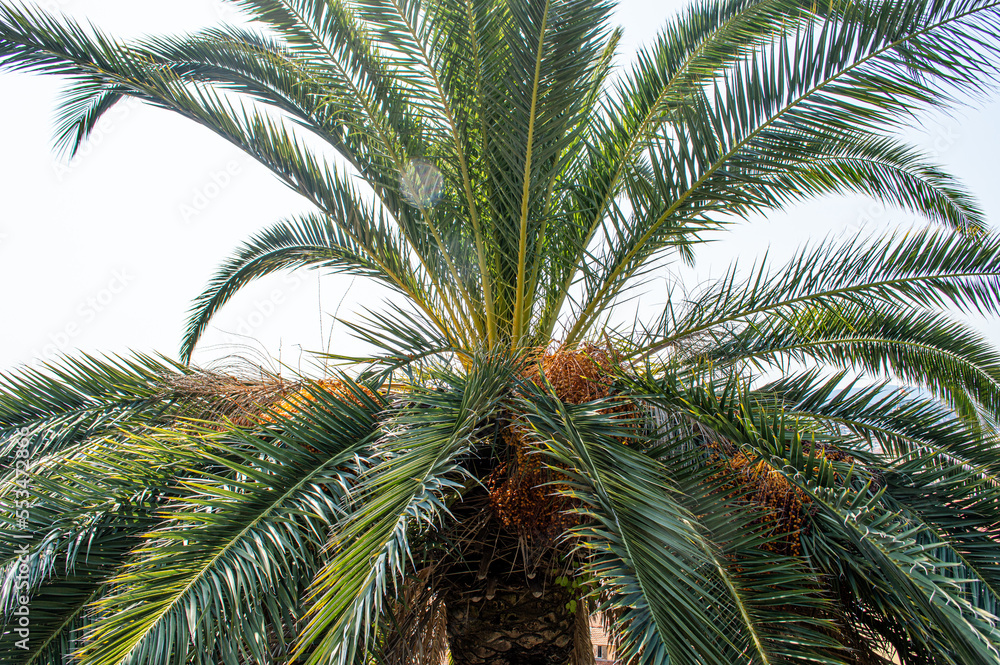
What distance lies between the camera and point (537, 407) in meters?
2.65

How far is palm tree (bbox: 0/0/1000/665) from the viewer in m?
2.21

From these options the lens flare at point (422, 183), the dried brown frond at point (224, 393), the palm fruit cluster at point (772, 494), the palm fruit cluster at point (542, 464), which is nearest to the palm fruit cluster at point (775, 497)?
the palm fruit cluster at point (772, 494)

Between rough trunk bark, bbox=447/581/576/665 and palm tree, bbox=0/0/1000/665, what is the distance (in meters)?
0.02

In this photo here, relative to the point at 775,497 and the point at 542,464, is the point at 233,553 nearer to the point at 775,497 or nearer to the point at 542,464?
the point at 542,464

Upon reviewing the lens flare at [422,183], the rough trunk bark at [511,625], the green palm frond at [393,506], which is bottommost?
the rough trunk bark at [511,625]

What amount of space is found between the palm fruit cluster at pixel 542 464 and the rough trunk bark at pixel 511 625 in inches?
20.7

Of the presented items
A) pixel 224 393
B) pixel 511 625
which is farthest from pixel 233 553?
pixel 511 625

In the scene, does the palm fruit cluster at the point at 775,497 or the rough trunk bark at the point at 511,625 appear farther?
the rough trunk bark at the point at 511,625

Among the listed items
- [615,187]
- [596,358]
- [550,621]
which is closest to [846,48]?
[615,187]

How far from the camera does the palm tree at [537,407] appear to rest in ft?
7.24

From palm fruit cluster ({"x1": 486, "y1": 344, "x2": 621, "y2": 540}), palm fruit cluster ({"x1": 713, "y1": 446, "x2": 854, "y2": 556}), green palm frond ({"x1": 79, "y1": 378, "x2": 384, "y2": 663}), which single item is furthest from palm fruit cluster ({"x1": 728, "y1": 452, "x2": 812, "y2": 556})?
→ green palm frond ({"x1": 79, "y1": 378, "x2": 384, "y2": 663})

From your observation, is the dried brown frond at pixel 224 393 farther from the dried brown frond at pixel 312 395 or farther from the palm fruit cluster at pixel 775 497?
the palm fruit cluster at pixel 775 497

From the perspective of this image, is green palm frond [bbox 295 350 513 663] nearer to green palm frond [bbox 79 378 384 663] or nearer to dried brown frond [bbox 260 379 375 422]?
green palm frond [bbox 79 378 384 663]

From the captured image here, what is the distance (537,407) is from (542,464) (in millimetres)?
407
